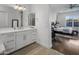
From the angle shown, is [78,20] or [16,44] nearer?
[78,20]

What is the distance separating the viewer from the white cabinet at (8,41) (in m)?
1.70

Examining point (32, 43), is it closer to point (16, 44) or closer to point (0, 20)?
→ point (16, 44)

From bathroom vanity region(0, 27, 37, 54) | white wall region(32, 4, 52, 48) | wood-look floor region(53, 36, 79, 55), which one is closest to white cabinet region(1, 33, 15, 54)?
bathroom vanity region(0, 27, 37, 54)

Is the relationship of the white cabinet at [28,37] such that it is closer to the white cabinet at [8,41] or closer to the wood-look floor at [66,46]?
the white cabinet at [8,41]

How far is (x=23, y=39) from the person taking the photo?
2.05m

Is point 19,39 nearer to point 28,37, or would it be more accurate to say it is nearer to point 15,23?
point 28,37

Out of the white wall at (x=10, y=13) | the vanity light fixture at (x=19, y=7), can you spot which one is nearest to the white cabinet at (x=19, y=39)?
the white wall at (x=10, y=13)

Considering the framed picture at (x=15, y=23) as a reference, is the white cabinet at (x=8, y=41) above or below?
below

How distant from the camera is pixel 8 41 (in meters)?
1.83

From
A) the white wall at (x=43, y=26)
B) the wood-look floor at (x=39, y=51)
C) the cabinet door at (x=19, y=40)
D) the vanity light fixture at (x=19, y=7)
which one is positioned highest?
the vanity light fixture at (x=19, y=7)

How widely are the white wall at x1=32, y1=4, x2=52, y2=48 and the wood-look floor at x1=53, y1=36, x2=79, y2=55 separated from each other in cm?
19

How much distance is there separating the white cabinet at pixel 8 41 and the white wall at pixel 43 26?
0.59 m
